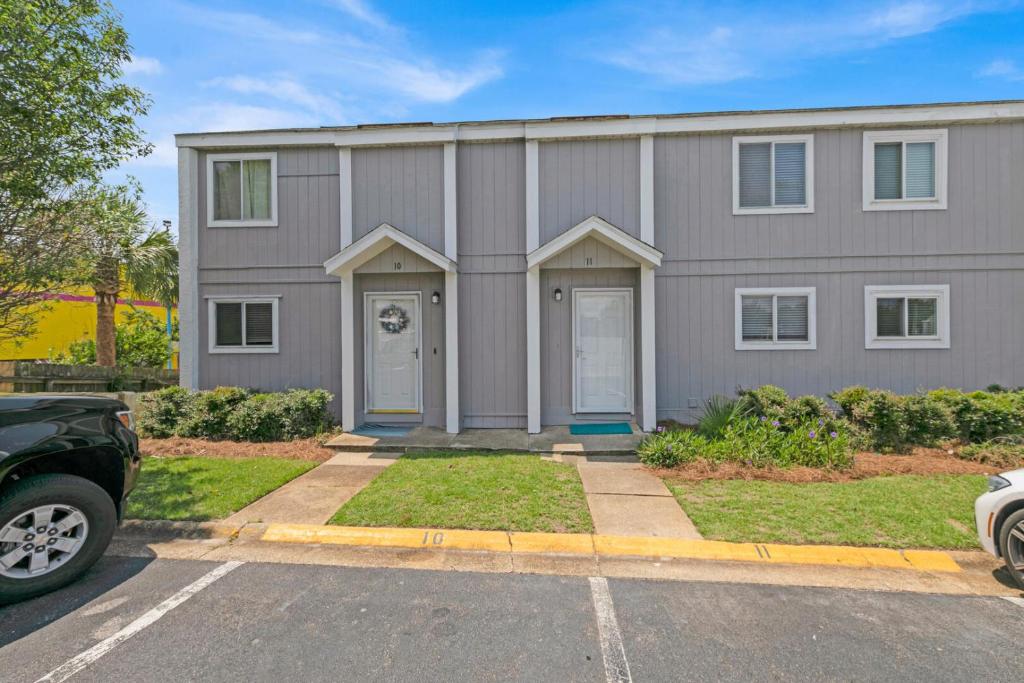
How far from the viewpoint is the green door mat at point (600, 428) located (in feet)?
28.0

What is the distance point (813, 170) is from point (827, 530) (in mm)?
6938

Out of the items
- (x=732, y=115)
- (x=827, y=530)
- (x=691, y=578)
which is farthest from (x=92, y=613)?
(x=732, y=115)

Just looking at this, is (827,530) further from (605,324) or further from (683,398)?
(605,324)

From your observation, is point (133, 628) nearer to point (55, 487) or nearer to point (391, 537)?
point (55, 487)

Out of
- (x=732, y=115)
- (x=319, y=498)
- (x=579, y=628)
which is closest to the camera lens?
(x=579, y=628)

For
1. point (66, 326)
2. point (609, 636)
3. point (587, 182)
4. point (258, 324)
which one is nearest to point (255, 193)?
point (258, 324)

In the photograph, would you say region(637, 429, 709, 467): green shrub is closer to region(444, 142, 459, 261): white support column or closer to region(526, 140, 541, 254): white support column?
region(526, 140, 541, 254): white support column

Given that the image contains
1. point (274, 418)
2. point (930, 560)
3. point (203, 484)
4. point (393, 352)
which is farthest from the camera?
point (393, 352)

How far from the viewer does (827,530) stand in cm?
459

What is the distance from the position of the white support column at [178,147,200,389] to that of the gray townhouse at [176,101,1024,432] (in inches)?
3.0

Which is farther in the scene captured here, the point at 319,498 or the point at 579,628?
the point at 319,498

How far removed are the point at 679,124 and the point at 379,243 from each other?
5707 millimetres

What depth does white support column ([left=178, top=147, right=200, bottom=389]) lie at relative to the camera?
31.7ft

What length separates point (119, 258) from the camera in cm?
1184
